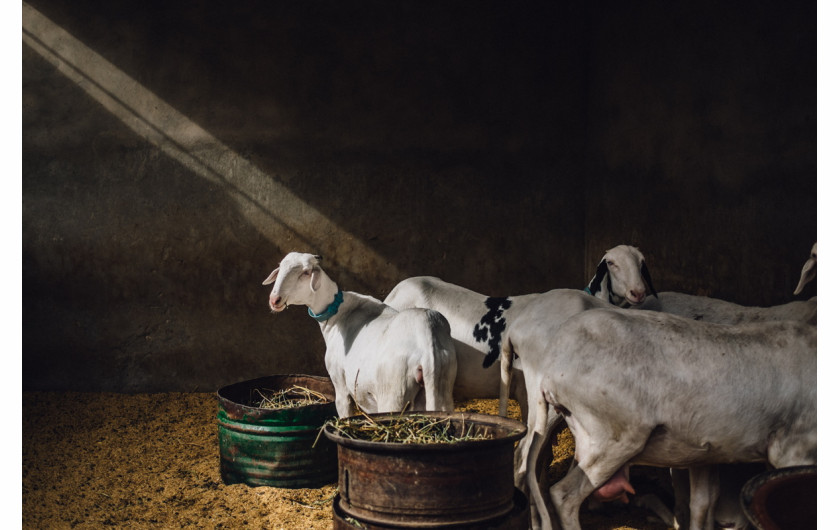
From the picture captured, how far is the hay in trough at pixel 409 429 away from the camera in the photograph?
141 inches

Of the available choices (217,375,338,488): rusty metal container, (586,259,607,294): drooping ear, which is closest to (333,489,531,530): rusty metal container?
(217,375,338,488): rusty metal container

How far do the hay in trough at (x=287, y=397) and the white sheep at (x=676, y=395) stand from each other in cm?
244

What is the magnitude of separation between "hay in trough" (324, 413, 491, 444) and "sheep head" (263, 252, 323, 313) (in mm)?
1645

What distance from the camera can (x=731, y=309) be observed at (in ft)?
15.7

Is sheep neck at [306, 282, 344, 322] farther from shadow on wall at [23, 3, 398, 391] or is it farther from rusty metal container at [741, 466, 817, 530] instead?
rusty metal container at [741, 466, 817, 530]

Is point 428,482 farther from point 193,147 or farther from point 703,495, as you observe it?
point 193,147

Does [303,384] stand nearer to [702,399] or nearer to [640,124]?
[702,399]

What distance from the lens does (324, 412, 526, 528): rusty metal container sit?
3207 mm

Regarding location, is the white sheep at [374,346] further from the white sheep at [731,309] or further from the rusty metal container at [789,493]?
the rusty metal container at [789,493]

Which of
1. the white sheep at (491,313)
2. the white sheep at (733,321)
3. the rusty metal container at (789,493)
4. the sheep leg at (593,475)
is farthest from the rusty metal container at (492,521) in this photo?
the white sheep at (491,313)

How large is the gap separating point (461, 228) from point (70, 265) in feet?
15.0

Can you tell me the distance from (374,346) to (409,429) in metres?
1.22

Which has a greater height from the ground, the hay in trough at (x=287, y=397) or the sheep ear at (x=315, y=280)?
the sheep ear at (x=315, y=280)

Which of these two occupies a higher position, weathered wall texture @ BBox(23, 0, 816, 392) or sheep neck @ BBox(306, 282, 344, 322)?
weathered wall texture @ BBox(23, 0, 816, 392)
